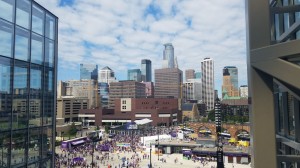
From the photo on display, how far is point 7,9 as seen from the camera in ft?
44.3

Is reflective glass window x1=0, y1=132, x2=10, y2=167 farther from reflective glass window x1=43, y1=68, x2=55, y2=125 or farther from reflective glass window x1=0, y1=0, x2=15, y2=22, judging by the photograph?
reflective glass window x1=0, y1=0, x2=15, y2=22

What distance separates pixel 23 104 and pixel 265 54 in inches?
A: 560

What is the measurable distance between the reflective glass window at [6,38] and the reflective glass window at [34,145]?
452 centimetres

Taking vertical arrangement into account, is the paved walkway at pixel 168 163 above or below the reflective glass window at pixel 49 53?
below

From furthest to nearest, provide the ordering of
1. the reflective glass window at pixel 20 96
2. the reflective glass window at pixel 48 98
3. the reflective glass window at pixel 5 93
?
the reflective glass window at pixel 48 98 < the reflective glass window at pixel 20 96 < the reflective glass window at pixel 5 93

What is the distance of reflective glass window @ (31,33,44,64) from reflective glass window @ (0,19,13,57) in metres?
1.90

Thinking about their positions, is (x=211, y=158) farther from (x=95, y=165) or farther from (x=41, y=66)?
(x=41, y=66)

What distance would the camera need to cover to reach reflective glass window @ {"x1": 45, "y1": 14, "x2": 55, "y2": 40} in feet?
57.0

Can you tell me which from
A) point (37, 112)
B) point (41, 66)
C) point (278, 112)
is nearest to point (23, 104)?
point (37, 112)

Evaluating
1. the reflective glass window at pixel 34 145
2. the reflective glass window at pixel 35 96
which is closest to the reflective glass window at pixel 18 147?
the reflective glass window at pixel 34 145

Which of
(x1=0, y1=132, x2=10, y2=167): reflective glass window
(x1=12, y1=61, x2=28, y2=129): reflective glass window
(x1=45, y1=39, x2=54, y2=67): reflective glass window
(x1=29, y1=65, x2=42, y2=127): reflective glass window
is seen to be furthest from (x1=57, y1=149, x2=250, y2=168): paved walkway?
(x1=0, y1=132, x2=10, y2=167): reflective glass window

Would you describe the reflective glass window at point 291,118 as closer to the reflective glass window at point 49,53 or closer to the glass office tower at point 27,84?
the glass office tower at point 27,84

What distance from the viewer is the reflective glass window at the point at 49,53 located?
17.4 meters

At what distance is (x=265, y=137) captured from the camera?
11.5 feet
